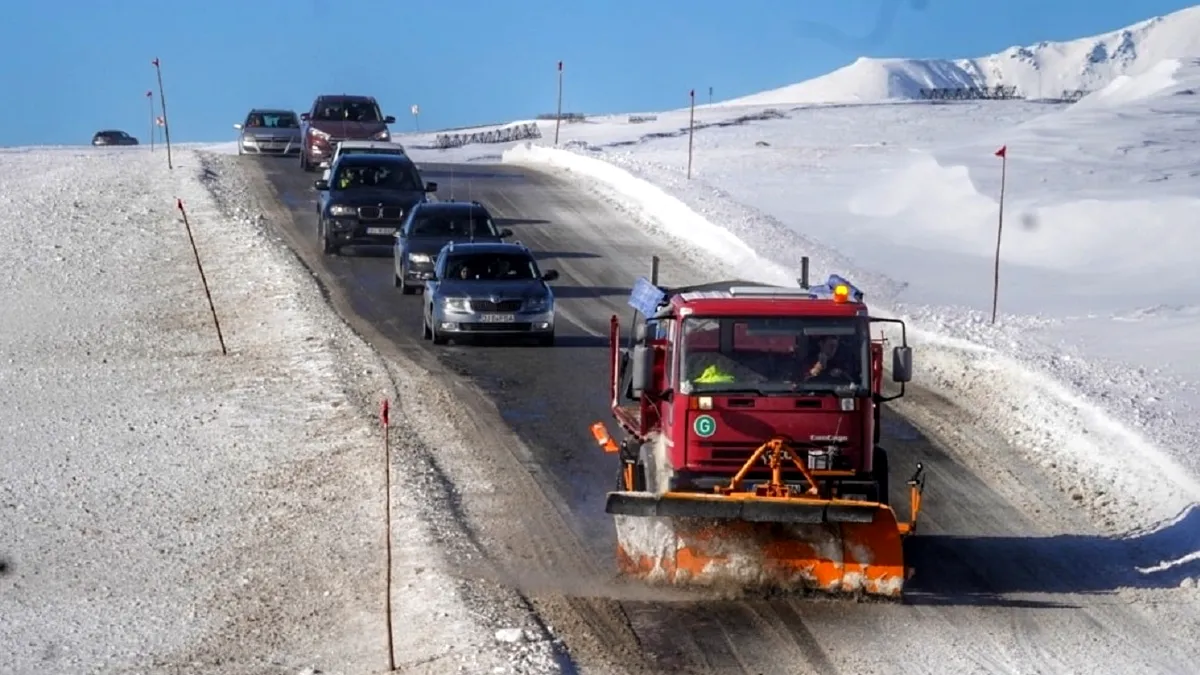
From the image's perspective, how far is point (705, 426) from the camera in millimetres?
11953

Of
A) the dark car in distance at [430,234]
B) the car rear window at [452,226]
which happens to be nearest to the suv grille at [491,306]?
the dark car in distance at [430,234]

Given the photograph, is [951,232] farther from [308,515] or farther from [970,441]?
[308,515]

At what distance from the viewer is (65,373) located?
22328 mm

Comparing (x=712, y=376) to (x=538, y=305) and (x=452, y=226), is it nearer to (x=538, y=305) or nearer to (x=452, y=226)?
(x=538, y=305)

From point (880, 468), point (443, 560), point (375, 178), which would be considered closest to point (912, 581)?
point (880, 468)

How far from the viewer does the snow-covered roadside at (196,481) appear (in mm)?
11750

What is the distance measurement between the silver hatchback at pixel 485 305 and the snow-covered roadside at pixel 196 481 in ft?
4.12

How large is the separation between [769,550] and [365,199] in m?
19.8

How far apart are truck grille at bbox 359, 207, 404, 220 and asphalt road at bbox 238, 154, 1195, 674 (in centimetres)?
571

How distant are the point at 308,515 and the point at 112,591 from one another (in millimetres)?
2171

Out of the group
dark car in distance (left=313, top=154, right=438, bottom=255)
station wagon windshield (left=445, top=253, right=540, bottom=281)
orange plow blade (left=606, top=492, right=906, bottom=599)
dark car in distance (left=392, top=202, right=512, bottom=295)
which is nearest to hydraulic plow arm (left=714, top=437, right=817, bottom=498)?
orange plow blade (left=606, top=492, right=906, bottom=599)

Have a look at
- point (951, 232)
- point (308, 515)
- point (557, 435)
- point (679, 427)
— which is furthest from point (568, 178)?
point (679, 427)

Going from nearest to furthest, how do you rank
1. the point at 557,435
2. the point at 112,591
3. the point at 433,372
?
the point at 112,591, the point at 557,435, the point at 433,372

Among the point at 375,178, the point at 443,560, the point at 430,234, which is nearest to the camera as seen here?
the point at 443,560
